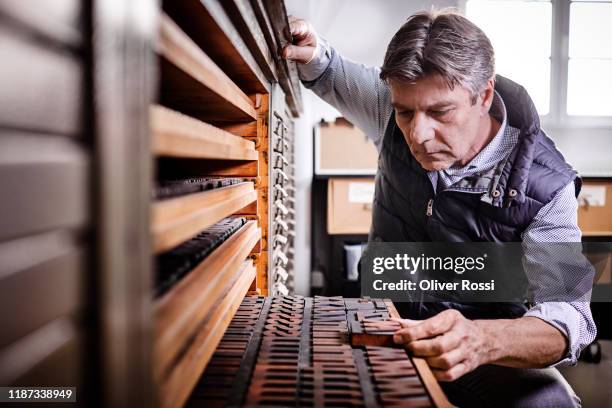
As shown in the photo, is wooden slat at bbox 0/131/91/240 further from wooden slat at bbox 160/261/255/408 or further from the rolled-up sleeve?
the rolled-up sleeve

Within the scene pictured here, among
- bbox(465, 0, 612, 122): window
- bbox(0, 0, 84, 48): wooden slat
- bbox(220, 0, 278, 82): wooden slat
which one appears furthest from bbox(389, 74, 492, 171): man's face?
bbox(465, 0, 612, 122): window

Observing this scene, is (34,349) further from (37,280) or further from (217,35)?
(217,35)

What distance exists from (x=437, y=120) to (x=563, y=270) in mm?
665

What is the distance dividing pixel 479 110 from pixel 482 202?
35 cm

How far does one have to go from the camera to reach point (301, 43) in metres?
1.92

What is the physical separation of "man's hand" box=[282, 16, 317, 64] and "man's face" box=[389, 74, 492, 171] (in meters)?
0.32

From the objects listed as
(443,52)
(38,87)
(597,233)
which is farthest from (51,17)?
(597,233)

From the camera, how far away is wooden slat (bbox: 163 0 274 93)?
0.92m

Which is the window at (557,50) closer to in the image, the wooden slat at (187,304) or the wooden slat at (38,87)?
the wooden slat at (187,304)

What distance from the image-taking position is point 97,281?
0.48 metres

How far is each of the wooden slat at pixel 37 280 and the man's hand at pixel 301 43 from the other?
1.29 m

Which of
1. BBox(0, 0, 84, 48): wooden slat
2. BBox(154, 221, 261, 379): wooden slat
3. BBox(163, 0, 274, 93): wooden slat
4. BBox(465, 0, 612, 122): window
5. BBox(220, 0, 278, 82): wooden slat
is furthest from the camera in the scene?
BBox(465, 0, 612, 122): window

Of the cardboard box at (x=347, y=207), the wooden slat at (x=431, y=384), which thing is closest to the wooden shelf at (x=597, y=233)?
the cardboard box at (x=347, y=207)

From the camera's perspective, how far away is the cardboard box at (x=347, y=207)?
3.69 metres
